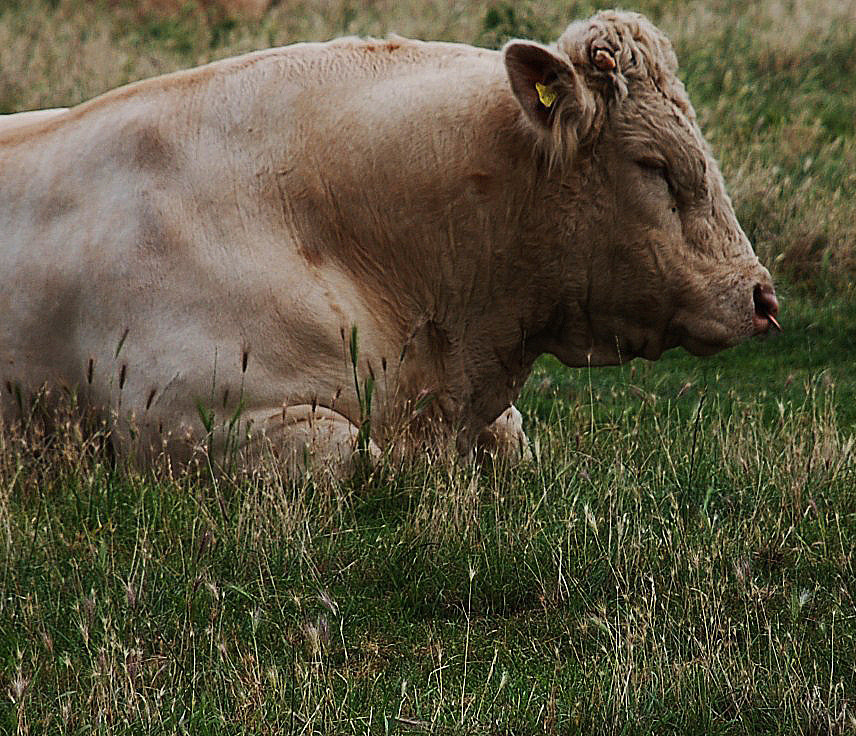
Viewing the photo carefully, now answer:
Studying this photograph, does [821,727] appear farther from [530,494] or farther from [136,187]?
[136,187]

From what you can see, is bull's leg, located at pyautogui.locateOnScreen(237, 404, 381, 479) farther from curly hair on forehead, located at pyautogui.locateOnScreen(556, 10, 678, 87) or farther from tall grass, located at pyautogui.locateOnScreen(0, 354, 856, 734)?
curly hair on forehead, located at pyautogui.locateOnScreen(556, 10, 678, 87)

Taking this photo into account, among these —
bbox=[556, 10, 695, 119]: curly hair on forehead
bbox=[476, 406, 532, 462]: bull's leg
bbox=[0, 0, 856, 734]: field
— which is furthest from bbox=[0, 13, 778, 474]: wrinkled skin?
bbox=[0, 0, 856, 734]: field

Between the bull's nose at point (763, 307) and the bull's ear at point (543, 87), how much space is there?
36.3 inches

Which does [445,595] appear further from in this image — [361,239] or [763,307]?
[763,307]

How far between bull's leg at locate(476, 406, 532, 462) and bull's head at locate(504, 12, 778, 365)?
0.51 metres

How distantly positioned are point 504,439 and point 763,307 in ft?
3.54

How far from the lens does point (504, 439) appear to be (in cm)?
Answer: 582

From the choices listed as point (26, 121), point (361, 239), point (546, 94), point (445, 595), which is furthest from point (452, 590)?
point (26, 121)

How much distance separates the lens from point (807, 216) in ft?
31.8

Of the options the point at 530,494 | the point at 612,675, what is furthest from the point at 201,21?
the point at 612,675

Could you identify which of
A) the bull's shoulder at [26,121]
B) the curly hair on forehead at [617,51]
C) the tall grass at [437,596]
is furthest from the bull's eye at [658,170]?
the bull's shoulder at [26,121]

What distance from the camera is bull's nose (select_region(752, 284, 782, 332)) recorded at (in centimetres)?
540

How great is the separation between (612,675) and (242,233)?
2252mm

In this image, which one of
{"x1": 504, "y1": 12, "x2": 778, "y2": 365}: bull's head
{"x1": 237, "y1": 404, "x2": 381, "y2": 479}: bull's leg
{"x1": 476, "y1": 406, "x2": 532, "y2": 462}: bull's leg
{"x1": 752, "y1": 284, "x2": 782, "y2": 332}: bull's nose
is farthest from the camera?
{"x1": 476, "y1": 406, "x2": 532, "y2": 462}: bull's leg
